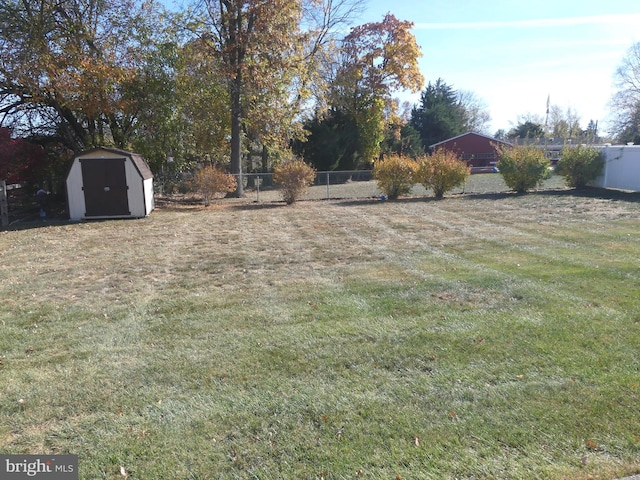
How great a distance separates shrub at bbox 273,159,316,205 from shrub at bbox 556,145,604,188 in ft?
38.2

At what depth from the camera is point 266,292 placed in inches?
245

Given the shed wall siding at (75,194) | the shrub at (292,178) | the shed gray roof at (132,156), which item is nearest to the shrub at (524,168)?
the shrub at (292,178)

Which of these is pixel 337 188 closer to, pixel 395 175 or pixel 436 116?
pixel 395 175

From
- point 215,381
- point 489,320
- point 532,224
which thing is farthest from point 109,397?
point 532,224

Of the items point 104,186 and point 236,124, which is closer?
point 104,186

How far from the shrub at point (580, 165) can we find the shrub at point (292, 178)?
1164 centimetres

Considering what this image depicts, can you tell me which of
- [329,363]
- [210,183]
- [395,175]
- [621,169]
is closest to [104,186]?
[210,183]

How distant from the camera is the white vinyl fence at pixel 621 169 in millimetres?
18469

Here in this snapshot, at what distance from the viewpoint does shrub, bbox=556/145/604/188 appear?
20.0 m

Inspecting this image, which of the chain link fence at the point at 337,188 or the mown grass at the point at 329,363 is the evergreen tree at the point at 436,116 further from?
the mown grass at the point at 329,363

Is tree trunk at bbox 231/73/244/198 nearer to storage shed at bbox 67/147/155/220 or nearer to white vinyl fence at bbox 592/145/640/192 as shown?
storage shed at bbox 67/147/155/220

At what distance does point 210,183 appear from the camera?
17391mm

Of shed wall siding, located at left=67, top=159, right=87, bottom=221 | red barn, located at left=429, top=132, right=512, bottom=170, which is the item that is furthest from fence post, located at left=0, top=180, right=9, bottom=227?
red barn, located at left=429, top=132, right=512, bottom=170

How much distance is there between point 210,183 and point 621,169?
17.0 meters
